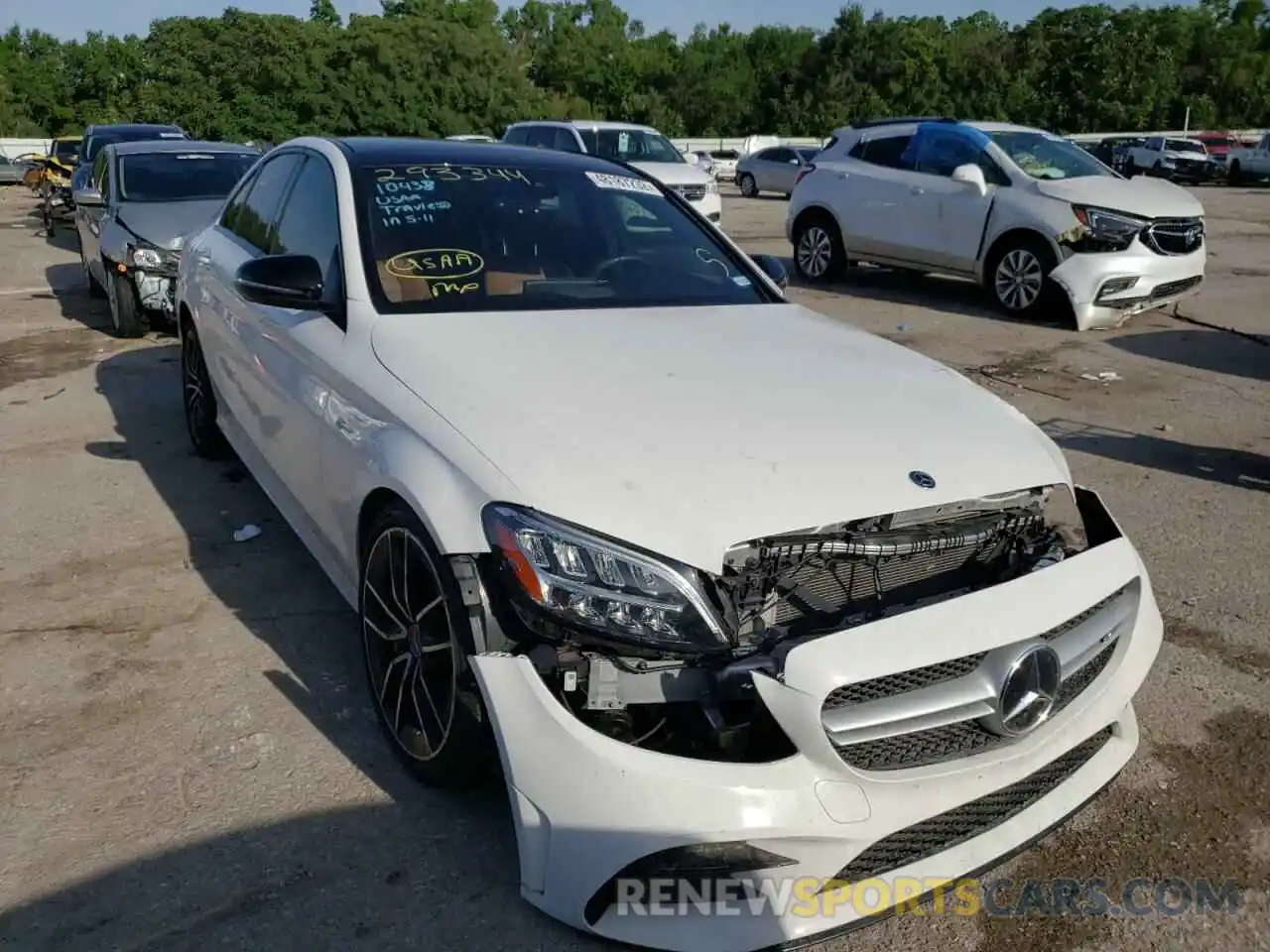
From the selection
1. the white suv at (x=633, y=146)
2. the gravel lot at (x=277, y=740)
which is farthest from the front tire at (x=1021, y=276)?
the white suv at (x=633, y=146)

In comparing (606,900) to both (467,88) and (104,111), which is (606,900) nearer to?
(467,88)

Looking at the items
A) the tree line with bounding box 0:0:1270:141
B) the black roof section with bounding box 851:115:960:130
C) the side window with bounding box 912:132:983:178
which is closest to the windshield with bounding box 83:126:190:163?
the black roof section with bounding box 851:115:960:130

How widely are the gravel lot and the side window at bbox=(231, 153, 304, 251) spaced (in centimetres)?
127

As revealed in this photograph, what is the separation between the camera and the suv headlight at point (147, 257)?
918 centimetres

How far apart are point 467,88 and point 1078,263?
46.3 meters

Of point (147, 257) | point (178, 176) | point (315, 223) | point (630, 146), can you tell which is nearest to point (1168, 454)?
point (315, 223)

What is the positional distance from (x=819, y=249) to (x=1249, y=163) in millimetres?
27602

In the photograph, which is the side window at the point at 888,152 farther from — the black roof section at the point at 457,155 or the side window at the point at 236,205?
the side window at the point at 236,205

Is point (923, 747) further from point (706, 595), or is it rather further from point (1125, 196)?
point (1125, 196)

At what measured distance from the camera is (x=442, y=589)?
269 cm

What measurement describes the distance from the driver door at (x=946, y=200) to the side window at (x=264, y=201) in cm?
744

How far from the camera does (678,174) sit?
16.5 metres

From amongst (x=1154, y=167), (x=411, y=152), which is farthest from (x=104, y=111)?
(x=411, y=152)

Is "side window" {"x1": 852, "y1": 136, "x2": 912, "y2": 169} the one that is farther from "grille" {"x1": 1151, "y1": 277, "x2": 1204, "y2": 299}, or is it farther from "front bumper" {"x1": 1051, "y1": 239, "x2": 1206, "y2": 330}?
"grille" {"x1": 1151, "y1": 277, "x2": 1204, "y2": 299}
